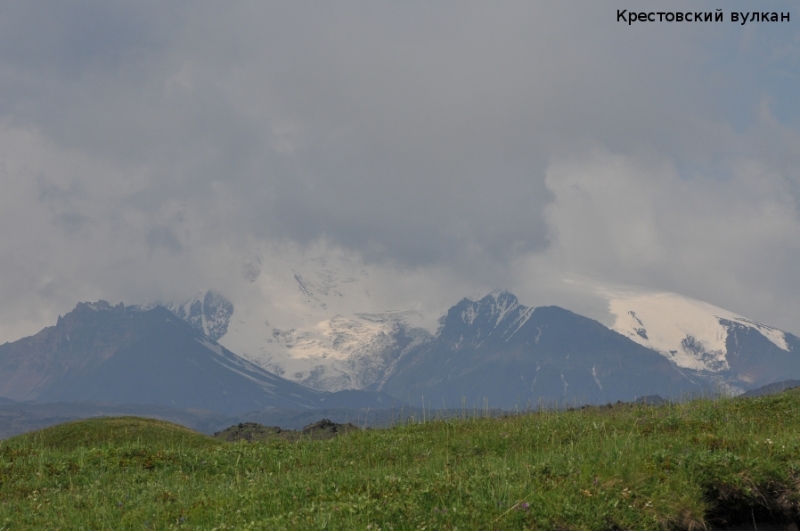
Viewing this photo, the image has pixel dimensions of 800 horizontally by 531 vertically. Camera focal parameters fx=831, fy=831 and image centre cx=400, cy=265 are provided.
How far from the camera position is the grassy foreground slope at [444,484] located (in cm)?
1380

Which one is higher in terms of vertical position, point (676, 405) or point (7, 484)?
point (676, 405)

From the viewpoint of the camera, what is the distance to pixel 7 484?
19.3 metres

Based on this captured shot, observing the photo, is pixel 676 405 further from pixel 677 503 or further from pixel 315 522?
pixel 315 522

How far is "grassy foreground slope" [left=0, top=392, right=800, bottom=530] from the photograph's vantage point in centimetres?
1380

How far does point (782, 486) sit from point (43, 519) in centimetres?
1399

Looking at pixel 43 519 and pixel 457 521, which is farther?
pixel 43 519

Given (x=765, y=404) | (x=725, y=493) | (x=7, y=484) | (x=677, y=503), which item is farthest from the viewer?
(x=765, y=404)

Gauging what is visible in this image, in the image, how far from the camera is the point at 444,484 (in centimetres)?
1477

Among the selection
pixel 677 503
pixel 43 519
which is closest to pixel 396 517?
pixel 677 503

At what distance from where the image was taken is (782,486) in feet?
53.2

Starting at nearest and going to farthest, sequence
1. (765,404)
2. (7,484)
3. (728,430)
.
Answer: (7,484), (728,430), (765,404)

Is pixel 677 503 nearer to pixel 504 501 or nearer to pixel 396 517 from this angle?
pixel 504 501

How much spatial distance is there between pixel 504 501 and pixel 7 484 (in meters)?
12.2

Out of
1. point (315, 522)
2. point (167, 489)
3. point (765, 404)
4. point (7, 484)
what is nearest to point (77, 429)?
point (7, 484)
